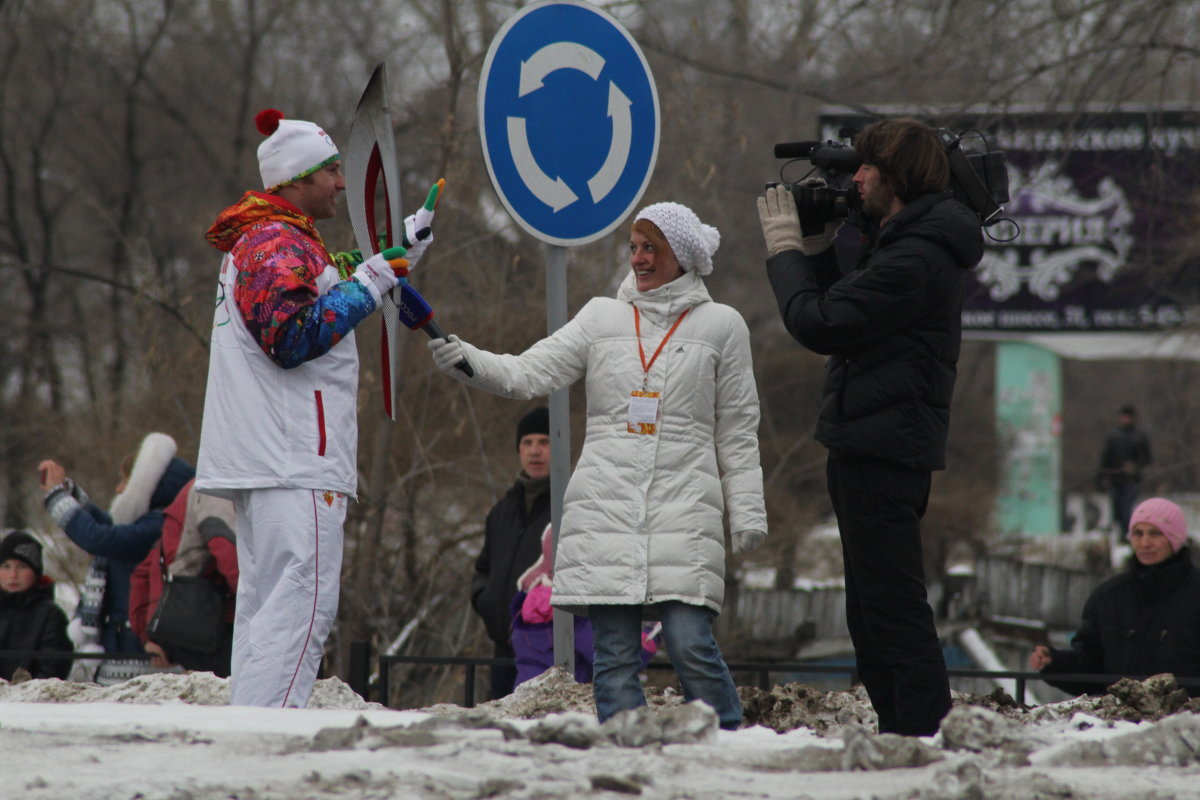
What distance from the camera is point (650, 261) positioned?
5.03m

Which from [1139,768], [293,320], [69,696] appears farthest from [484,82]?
[1139,768]

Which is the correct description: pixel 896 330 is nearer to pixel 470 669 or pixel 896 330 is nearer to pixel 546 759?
pixel 546 759

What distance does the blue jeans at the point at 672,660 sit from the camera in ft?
15.4

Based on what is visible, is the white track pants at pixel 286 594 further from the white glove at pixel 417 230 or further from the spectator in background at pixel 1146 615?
the spectator in background at pixel 1146 615

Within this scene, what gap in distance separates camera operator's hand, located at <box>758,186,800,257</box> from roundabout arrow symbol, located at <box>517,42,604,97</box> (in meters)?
1.07

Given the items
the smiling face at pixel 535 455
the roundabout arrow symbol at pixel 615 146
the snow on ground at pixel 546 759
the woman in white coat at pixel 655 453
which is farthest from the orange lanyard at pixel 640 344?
the smiling face at pixel 535 455

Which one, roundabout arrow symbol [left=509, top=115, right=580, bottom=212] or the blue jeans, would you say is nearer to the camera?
the blue jeans

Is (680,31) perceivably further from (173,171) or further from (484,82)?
(484,82)

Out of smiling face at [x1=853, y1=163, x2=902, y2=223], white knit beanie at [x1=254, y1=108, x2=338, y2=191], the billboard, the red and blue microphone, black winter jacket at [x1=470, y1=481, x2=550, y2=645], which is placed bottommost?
black winter jacket at [x1=470, y1=481, x2=550, y2=645]

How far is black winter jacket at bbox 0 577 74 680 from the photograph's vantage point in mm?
7258

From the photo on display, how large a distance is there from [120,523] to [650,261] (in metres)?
3.52

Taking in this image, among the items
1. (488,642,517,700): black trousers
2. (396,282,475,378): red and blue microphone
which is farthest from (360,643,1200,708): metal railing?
(396,282,475,378): red and blue microphone

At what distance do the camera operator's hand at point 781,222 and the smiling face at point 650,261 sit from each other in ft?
1.50

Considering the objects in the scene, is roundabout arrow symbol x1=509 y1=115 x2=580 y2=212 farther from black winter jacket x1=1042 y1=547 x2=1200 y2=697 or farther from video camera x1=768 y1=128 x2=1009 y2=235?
black winter jacket x1=1042 y1=547 x2=1200 y2=697
